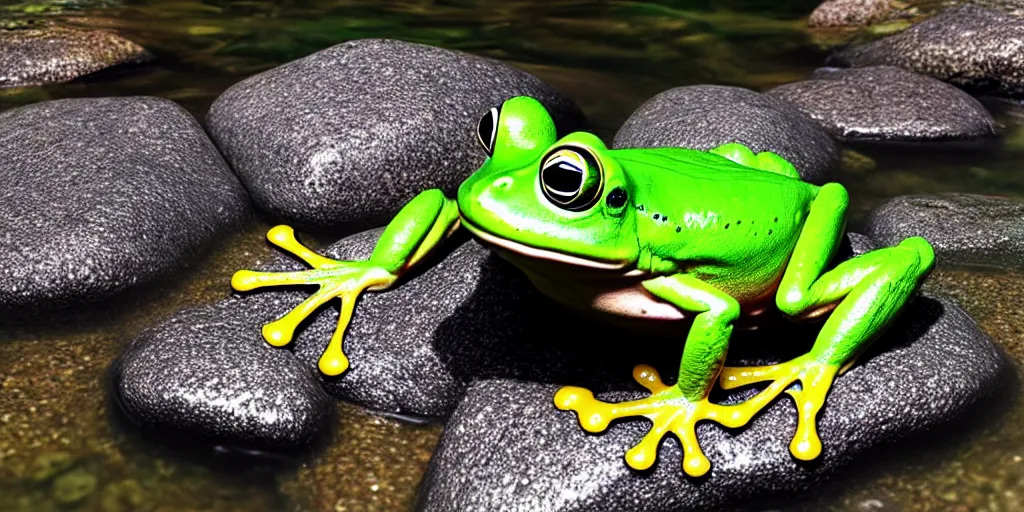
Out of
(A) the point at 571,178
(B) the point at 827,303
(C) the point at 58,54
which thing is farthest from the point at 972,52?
(C) the point at 58,54

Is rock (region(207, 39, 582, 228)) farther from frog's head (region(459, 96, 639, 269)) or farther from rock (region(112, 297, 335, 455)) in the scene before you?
frog's head (region(459, 96, 639, 269))


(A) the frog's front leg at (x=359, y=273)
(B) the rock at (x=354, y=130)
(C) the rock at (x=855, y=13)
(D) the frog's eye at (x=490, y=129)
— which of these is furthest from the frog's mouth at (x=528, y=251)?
(C) the rock at (x=855, y=13)

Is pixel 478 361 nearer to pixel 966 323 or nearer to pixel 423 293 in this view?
pixel 423 293

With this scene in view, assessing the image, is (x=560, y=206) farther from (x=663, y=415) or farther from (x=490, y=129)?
(x=663, y=415)

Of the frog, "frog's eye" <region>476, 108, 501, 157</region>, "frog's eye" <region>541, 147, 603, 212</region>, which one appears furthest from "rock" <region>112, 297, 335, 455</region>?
"frog's eye" <region>541, 147, 603, 212</region>

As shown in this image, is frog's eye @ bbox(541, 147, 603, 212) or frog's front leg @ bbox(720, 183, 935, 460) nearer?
frog's eye @ bbox(541, 147, 603, 212)

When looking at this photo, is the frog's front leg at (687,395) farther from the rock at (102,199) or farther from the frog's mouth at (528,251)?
the rock at (102,199)

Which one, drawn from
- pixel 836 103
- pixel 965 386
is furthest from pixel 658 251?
pixel 836 103
